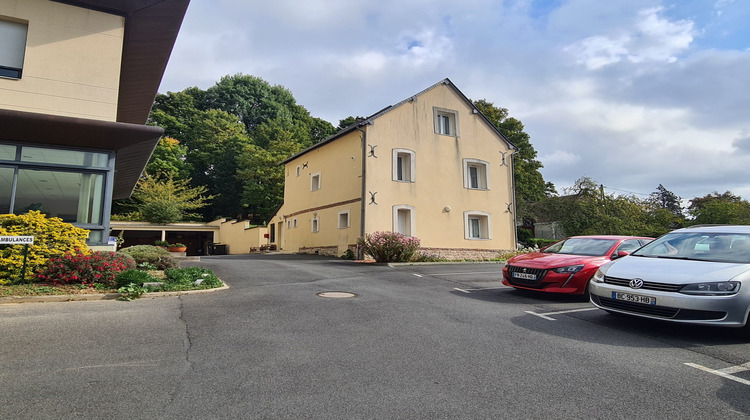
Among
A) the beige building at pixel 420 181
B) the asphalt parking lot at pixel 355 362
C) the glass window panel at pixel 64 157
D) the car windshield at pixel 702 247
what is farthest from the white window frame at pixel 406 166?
the car windshield at pixel 702 247

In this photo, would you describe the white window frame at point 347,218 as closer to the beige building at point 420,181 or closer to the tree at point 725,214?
the beige building at point 420,181

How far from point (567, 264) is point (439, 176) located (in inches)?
506

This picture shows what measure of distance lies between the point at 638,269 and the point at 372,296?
179 inches

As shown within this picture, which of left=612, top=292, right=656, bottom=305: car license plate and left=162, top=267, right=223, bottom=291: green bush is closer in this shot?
left=612, top=292, right=656, bottom=305: car license plate

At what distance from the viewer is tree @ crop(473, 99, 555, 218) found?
113ft

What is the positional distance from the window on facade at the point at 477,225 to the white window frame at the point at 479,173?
1507 millimetres

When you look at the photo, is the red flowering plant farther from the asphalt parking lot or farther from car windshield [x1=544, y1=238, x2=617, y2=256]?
car windshield [x1=544, y1=238, x2=617, y2=256]

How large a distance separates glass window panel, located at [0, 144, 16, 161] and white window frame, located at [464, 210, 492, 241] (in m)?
17.7

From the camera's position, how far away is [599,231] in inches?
1112

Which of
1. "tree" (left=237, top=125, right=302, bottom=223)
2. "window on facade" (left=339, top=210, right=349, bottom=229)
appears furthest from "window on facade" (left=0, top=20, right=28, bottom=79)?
"tree" (left=237, top=125, right=302, bottom=223)

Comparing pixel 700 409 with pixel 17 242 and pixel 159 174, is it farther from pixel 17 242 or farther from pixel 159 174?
pixel 159 174

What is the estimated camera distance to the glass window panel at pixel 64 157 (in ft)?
29.1

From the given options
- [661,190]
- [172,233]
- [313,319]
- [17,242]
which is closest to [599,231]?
[313,319]

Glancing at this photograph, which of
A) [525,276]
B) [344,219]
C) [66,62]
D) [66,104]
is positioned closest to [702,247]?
[525,276]
